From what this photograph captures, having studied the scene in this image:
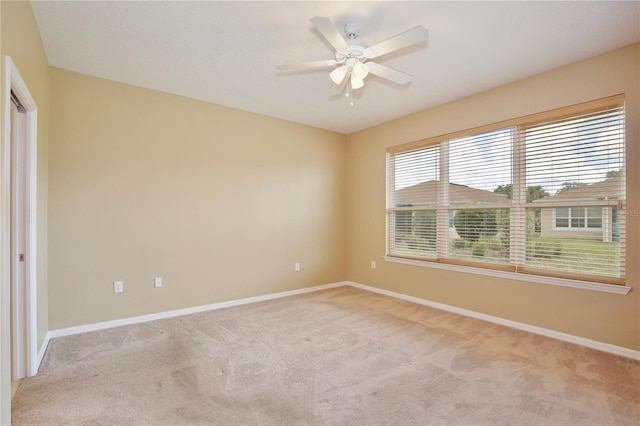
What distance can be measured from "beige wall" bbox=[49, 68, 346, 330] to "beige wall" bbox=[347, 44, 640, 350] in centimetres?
88

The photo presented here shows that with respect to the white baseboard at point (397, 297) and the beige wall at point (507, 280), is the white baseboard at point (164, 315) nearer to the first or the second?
the white baseboard at point (397, 297)

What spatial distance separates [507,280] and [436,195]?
1331 millimetres

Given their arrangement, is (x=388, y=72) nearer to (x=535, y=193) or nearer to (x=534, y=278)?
(x=535, y=193)

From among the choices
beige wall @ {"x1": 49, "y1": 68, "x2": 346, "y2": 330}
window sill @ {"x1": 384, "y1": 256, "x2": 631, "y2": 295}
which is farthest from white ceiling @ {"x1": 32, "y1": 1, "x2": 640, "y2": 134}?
window sill @ {"x1": 384, "y1": 256, "x2": 631, "y2": 295}

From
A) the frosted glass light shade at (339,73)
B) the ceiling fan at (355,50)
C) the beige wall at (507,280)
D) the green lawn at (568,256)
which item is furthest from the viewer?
the green lawn at (568,256)

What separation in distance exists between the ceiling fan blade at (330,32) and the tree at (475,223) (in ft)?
8.34

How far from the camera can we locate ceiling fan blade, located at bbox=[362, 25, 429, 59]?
1854 mm

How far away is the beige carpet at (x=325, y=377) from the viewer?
6.19 feet

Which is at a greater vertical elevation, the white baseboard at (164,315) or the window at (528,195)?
the window at (528,195)

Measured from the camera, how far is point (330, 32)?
195 centimetres

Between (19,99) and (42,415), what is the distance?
2.03 metres

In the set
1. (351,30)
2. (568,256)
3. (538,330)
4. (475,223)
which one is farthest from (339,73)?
(538,330)

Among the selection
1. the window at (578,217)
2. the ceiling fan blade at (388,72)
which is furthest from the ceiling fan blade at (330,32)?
the window at (578,217)

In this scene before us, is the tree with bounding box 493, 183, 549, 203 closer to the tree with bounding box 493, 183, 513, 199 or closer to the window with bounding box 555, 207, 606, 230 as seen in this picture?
the tree with bounding box 493, 183, 513, 199
